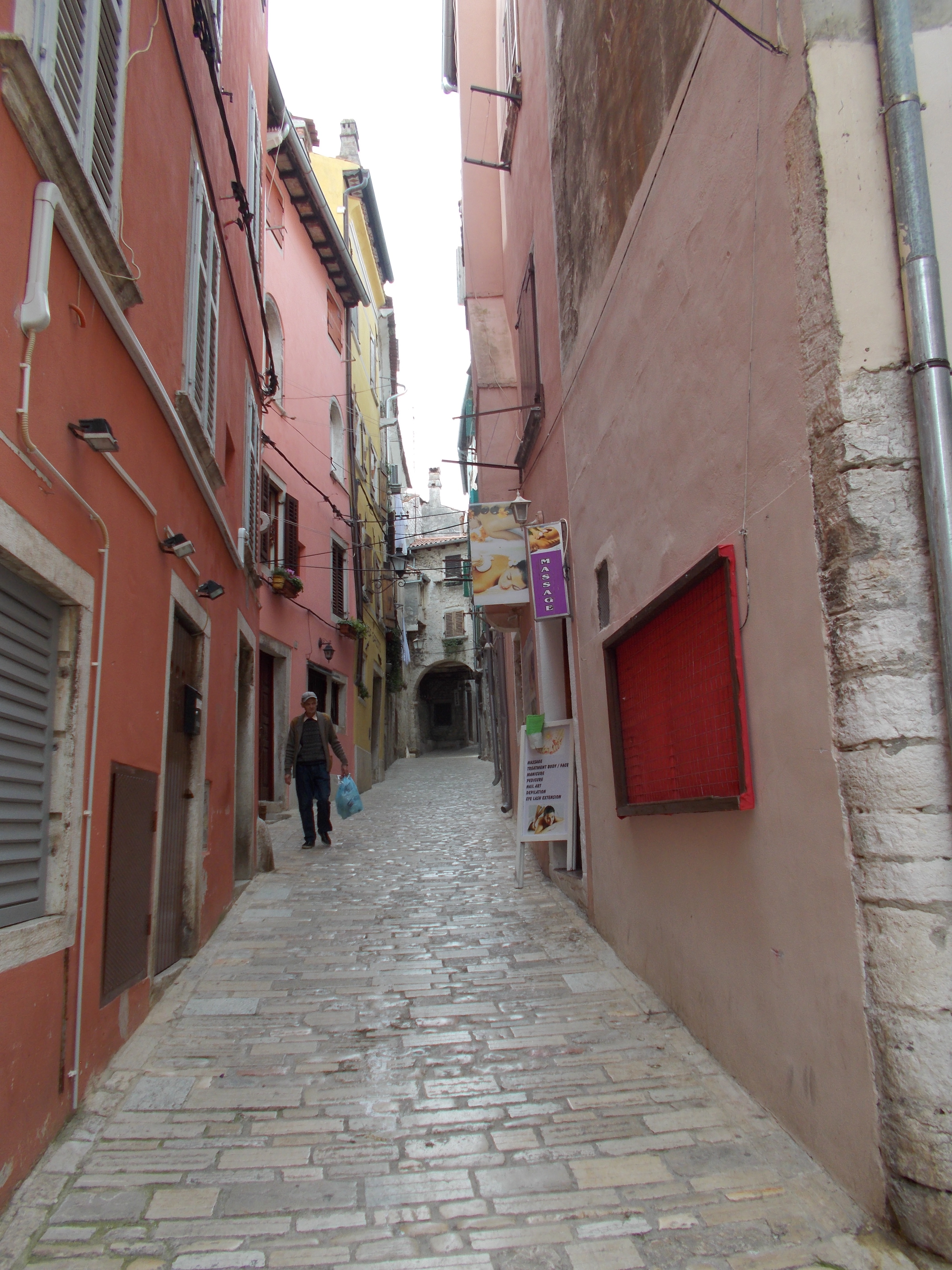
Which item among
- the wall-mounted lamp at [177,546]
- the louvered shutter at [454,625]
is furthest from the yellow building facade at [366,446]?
the wall-mounted lamp at [177,546]

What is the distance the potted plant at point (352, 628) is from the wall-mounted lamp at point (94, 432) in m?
14.4

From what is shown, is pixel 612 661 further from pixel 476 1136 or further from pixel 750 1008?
pixel 476 1136

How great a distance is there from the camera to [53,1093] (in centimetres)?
319

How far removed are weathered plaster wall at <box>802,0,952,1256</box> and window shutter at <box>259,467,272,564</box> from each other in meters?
11.5

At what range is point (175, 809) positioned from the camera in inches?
220

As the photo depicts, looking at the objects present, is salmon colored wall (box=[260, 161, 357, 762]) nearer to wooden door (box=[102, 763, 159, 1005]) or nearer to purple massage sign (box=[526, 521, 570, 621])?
purple massage sign (box=[526, 521, 570, 621])

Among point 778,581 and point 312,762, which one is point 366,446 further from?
point 778,581

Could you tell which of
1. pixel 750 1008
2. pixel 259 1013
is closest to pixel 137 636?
pixel 259 1013

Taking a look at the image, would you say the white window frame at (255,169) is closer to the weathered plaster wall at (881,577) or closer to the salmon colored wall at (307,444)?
the salmon colored wall at (307,444)

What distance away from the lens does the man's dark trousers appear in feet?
32.0

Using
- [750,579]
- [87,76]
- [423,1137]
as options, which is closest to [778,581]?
[750,579]

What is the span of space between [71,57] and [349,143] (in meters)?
24.6

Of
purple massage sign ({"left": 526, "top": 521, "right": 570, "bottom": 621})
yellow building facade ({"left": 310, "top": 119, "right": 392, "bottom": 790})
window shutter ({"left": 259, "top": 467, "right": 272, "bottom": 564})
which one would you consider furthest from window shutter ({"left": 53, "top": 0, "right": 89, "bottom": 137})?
yellow building facade ({"left": 310, "top": 119, "right": 392, "bottom": 790})

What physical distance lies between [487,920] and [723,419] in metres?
4.24
